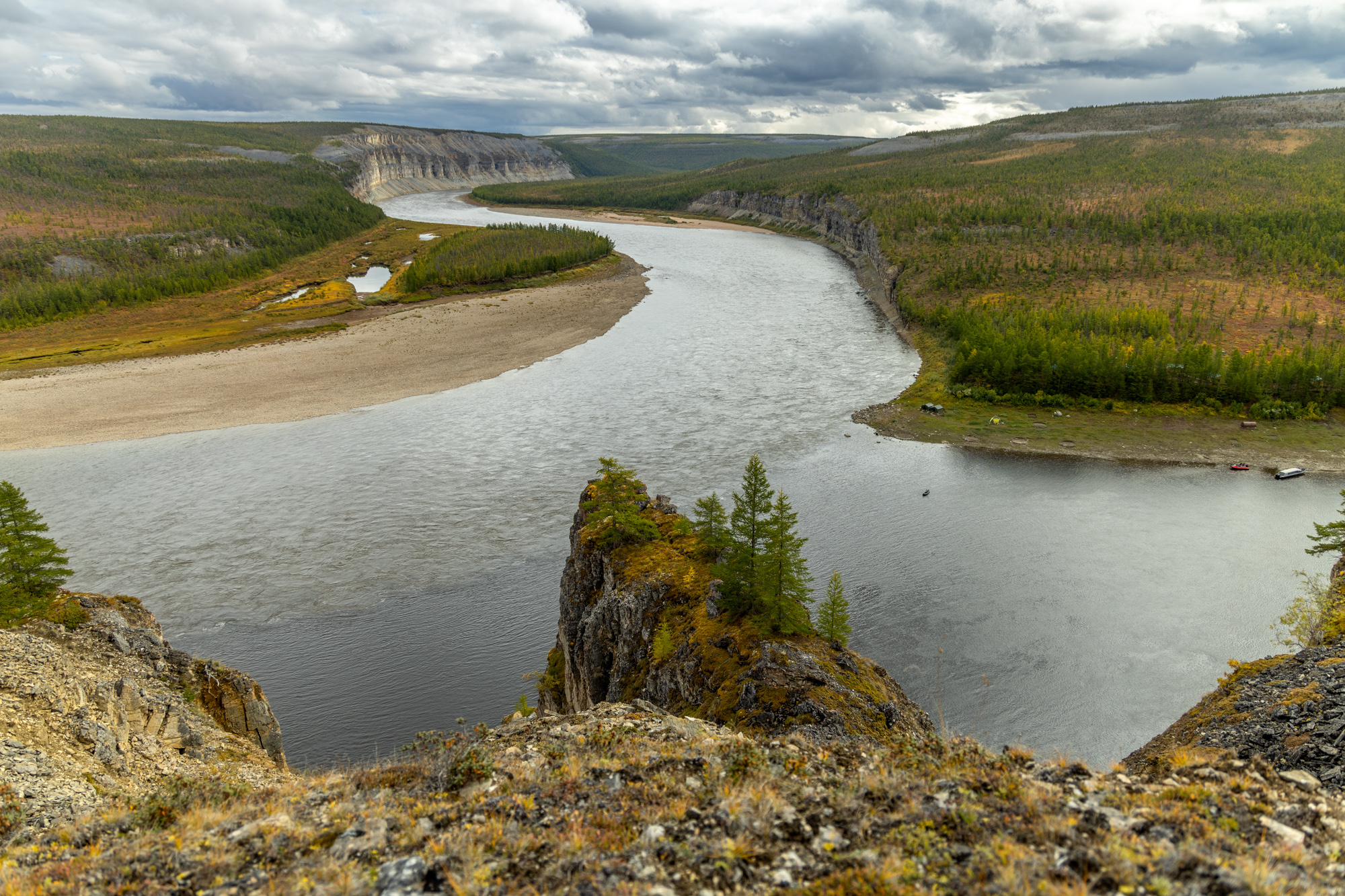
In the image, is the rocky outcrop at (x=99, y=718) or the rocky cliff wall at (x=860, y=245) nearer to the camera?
the rocky outcrop at (x=99, y=718)

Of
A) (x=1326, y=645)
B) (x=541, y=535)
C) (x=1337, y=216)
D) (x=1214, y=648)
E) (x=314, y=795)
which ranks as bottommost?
(x=1214, y=648)

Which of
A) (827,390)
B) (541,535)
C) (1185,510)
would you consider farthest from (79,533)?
(1185,510)

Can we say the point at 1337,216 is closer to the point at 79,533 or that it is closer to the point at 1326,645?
the point at 1326,645

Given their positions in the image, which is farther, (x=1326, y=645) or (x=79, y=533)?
(x=79, y=533)

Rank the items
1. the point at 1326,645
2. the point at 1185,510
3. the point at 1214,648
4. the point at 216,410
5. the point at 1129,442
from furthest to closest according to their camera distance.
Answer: the point at 216,410
the point at 1129,442
the point at 1185,510
the point at 1214,648
the point at 1326,645

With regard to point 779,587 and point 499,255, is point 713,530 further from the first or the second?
point 499,255

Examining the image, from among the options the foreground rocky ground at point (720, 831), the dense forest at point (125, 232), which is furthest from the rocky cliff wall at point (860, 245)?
the dense forest at point (125, 232)

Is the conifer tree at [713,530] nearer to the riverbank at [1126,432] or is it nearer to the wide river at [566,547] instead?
the wide river at [566,547]
